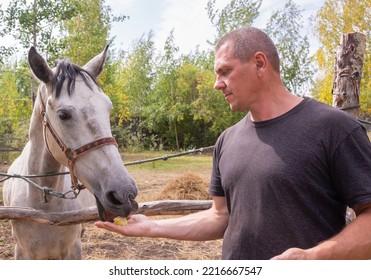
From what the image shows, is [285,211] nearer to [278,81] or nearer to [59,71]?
[278,81]

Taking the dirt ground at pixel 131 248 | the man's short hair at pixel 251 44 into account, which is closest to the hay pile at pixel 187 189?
the dirt ground at pixel 131 248

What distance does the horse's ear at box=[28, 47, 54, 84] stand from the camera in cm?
203

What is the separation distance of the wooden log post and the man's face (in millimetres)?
1706

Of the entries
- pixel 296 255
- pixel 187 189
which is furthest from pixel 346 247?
pixel 187 189

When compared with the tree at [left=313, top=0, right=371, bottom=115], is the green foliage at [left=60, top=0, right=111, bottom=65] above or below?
above

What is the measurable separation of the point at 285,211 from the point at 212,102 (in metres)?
17.7

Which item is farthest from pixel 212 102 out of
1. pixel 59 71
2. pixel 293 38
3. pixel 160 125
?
pixel 59 71

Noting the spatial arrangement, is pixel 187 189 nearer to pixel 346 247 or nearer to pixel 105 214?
pixel 105 214

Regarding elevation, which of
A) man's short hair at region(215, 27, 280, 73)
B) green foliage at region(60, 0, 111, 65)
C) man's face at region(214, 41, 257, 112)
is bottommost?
man's face at region(214, 41, 257, 112)

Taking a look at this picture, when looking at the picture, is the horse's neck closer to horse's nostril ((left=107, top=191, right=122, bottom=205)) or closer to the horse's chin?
the horse's chin

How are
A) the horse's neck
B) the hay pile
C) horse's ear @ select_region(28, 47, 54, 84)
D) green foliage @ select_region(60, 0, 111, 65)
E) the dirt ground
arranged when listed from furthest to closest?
green foliage @ select_region(60, 0, 111, 65)
the hay pile
the dirt ground
the horse's neck
horse's ear @ select_region(28, 47, 54, 84)

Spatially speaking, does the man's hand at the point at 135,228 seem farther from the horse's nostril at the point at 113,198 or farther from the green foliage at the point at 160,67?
the green foliage at the point at 160,67

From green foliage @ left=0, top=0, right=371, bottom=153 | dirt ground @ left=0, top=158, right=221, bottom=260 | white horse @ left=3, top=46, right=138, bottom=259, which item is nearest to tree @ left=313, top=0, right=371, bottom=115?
green foliage @ left=0, top=0, right=371, bottom=153

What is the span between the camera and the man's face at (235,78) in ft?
4.35
